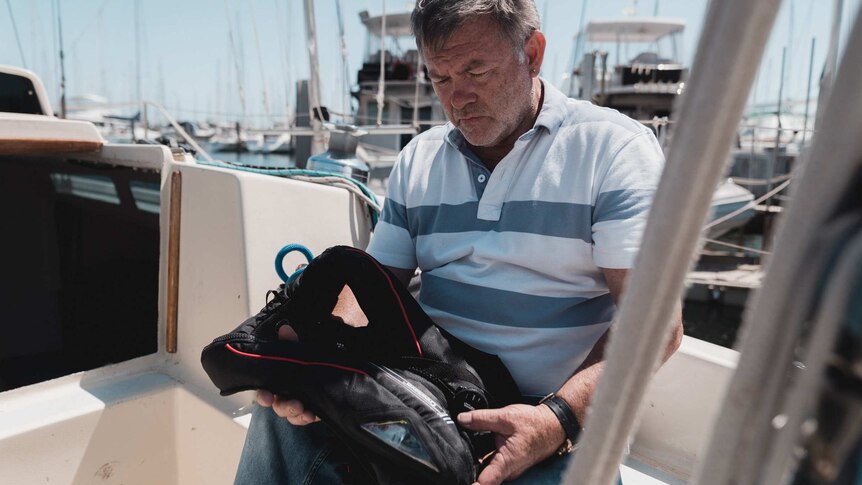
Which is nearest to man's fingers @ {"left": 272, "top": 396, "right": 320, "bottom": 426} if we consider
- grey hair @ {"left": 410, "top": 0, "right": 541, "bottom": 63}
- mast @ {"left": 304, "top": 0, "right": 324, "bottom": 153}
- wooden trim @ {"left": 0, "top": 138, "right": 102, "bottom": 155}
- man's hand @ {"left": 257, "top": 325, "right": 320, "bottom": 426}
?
man's hand @ {"left": 257, "top": 325, "right": 320, "bottom": 426}

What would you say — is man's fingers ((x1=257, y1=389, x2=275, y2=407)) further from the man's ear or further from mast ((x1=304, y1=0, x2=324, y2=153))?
mast ((x1=304, y1=0, x2=324, y2=153))

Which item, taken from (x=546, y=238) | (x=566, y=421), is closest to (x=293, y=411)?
(x=566, y=421)

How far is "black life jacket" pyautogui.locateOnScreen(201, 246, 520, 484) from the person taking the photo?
99cm

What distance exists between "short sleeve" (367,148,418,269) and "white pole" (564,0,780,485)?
112 centimetres

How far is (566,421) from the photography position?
42.1 inches

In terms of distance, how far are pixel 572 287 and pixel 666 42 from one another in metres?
14.1

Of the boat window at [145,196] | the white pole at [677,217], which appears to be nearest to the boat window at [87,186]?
the boat window at [145,196]

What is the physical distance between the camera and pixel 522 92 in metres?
1.37

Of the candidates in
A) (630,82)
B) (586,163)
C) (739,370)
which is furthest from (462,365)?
(630,82)

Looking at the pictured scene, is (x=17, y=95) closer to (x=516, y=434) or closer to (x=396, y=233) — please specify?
(x=396, y=233)

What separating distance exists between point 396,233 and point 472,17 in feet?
1.78

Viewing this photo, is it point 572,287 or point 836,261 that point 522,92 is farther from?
point 836,261

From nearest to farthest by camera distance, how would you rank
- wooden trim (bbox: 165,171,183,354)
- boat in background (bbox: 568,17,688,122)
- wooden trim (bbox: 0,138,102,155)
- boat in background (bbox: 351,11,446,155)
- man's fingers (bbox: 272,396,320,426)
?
man's fingers (bbox: 272,396,320,426) < wooden trim (bbox: 165,171,183,354) < wooden trim (bbox: 0,138,102,155) < boat in background (bbox: 568,17,688,122) < boat in background (bbox: 351,11,446,155)

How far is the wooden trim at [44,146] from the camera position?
2.02 metres
